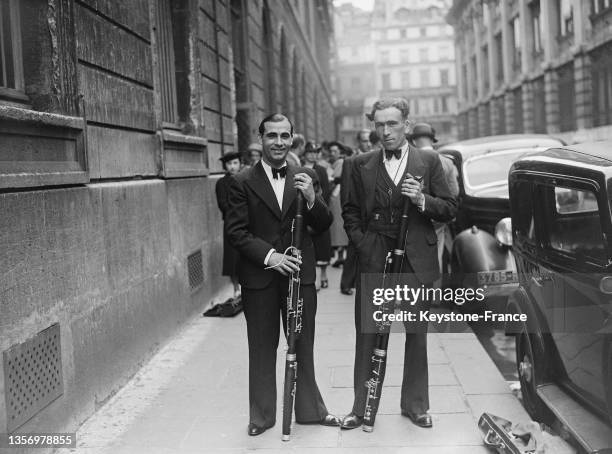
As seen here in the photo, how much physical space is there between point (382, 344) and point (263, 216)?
1.03 meters

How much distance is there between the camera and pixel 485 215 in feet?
28.1

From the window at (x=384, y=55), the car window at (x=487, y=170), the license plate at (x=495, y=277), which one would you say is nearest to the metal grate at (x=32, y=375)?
the license plate at (x=495, y=277)

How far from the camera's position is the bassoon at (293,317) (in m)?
4.45

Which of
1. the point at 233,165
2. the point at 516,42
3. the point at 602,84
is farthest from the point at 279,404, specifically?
the point at 516,42

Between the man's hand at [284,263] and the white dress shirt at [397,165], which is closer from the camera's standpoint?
the man's hand at [284,263]

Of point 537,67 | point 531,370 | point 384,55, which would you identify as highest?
point 384,55

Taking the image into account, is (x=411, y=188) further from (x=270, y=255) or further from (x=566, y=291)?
(x=566, y=291)

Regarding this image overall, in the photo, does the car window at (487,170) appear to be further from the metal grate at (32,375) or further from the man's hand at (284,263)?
the metal grate at (32,375)

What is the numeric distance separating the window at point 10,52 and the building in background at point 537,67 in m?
22.4

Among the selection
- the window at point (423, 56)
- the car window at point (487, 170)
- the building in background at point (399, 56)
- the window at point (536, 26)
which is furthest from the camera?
the window at point (423, 56)

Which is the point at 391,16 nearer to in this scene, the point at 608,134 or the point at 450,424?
the point at 608,134

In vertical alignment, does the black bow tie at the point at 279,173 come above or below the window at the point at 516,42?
below

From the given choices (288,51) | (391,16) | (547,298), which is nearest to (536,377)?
(547,298)

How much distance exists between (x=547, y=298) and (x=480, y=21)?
153ft
